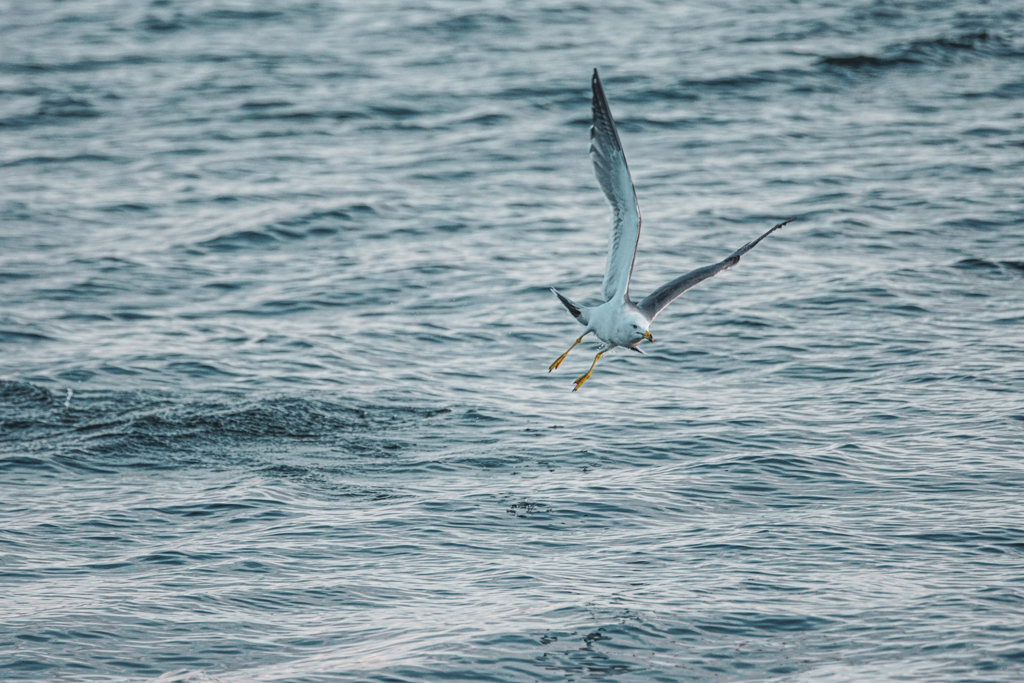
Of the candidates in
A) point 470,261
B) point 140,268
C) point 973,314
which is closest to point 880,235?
point 973,314

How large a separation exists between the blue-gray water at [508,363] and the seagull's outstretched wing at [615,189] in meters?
2.27

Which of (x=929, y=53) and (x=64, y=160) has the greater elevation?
(x=929, y=53)

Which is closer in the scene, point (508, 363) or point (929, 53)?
point (508, 363)

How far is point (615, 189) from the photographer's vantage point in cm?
1011

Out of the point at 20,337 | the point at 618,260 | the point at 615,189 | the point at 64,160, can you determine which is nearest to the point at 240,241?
the point at 20,337

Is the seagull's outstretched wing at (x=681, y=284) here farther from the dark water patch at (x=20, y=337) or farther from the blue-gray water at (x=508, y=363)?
the dark water patch at (x=20, y=337)

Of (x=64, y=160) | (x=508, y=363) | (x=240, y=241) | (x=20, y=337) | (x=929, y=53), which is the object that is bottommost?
(x=508, y=363)

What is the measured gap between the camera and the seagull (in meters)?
9.90

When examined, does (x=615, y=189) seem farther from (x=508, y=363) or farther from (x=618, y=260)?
(x=508, y=363)

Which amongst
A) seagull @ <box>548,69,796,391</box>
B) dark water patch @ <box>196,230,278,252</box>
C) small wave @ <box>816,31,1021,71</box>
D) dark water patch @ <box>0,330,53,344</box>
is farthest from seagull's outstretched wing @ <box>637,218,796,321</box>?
small wave @ <box>816,31,1021,71</box>

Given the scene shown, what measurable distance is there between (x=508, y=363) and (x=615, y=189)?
528 cm

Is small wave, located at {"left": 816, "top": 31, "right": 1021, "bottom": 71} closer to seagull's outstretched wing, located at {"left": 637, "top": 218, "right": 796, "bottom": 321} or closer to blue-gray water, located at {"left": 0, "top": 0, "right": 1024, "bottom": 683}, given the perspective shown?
blue-gray water, located at {"left": 0, "top": 0, "right": 1024, "bottom": 683}

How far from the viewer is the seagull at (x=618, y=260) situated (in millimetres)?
9898

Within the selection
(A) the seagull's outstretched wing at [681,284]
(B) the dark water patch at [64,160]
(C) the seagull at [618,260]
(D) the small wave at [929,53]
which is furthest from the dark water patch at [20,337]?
(D) the small wave at [929,53]
